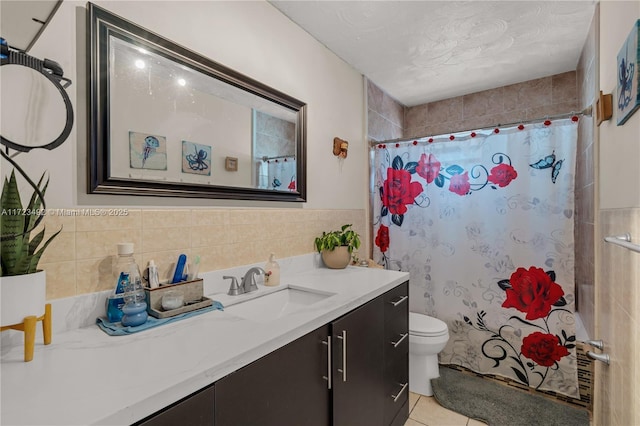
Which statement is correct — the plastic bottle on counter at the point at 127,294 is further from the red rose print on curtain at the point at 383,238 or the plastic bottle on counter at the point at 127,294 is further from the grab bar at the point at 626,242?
the red rose print on curtain at the point at 383,238

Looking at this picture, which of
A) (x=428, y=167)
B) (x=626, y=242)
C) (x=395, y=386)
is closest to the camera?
(x=626, y=242)

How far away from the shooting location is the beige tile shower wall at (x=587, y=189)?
1.80 meters

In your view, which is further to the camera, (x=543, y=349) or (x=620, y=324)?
(x=543, y=349)

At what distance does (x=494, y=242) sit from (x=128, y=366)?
2.22 meters

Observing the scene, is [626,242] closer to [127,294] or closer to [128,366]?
[128,366]

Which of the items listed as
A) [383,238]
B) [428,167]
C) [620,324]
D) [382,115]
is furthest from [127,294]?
[382,115]

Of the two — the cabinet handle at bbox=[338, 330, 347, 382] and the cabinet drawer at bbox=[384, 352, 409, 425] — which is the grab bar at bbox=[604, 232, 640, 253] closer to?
the cabinet handle at bbox=[338, 330, 347, 382]

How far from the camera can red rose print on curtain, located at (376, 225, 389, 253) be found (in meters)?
2.59

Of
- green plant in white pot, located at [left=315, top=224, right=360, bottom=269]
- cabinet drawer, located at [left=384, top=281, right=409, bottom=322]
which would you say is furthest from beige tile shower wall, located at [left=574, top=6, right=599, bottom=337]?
green plant in white pot, located at [left=315, top=224, right=360, bottom=269]

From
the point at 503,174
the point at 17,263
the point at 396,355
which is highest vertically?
the point at 503,174

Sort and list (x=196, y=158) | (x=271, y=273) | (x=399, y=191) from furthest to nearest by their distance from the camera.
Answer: (x=399, y=191) < (x=271, y=273) < (x=196, y=158)

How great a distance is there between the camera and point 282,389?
0.95 m

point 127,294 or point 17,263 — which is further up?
point 17,263

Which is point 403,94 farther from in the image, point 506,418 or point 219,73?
point 506,418
